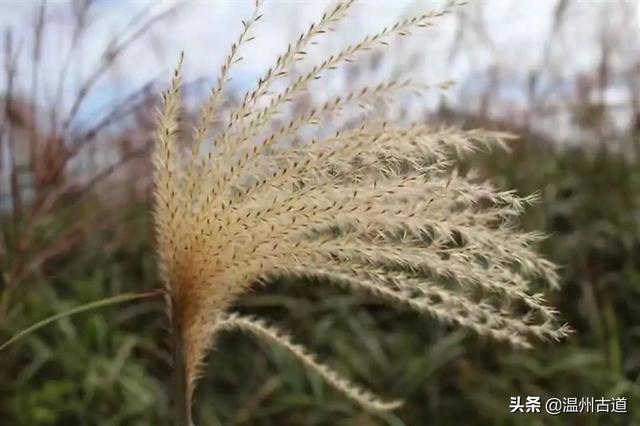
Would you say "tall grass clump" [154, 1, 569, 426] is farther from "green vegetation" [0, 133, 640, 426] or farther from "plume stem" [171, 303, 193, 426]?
"green vegetation" [0, 133, 640, 426]

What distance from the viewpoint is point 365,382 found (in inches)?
65.1

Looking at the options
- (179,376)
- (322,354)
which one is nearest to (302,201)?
(179,376)

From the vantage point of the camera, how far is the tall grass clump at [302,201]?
540 mm

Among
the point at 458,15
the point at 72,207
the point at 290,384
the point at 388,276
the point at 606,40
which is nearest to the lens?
the point at 388,276

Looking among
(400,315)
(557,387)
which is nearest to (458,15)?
(400,315)

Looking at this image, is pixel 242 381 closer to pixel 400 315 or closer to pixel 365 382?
pixel 365 382

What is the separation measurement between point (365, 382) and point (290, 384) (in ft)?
0.47

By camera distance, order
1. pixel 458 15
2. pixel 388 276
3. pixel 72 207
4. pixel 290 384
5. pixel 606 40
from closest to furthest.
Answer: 1. pixel 388 276
2. pixel 290 384
3. pixel 72 207
4. pixel 458 15
5. pixel 606 40

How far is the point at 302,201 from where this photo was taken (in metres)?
0.54

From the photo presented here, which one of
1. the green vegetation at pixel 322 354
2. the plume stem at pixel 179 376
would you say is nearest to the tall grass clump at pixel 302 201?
the plume stem at pixel 179 376

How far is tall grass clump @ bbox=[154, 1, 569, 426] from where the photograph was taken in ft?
1.77

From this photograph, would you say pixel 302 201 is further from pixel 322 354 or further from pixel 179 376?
pixel 322 354

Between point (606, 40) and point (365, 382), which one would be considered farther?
point (606, 40)

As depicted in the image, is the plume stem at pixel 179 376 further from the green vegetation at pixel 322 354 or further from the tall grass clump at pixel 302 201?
the green vegetation at pixel 322 354
